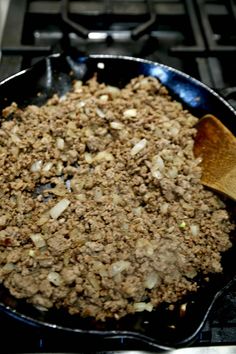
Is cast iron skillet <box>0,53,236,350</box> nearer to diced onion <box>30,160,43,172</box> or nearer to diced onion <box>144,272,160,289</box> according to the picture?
diced onion <box>144,272,160,289</box>

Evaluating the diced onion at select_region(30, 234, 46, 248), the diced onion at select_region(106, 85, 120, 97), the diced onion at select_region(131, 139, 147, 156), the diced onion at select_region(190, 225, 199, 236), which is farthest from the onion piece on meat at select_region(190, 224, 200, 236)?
the diced onion at select_region(106, 85, 120, 97)

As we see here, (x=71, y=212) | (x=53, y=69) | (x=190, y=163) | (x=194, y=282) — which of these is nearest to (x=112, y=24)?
(x=53, y=69)

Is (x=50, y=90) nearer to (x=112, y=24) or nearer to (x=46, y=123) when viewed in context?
(x=46, y=123)

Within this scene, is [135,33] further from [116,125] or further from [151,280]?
[151,280]

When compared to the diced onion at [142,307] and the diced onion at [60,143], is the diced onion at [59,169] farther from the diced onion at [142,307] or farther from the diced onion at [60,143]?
the diced onion at [142,307]

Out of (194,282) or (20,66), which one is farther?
(20,66)

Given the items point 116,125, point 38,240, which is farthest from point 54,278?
point 116,125

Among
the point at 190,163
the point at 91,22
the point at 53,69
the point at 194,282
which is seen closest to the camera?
the point at 194,282
